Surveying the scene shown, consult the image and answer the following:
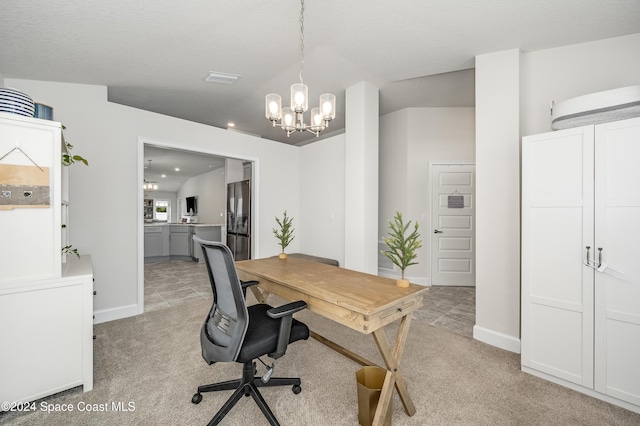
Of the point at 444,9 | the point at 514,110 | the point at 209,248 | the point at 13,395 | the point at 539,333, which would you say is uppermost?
the point at 444,9

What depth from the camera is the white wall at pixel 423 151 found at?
478 centimetres

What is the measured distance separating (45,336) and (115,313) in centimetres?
162

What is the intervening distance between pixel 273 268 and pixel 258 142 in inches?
119

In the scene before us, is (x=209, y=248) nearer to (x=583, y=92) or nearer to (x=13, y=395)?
(x=13, y=395)

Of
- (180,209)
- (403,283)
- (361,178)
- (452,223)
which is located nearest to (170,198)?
(180,209)

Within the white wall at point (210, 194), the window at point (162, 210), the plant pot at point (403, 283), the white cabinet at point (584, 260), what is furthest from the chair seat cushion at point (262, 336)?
the window at point (162, 210)

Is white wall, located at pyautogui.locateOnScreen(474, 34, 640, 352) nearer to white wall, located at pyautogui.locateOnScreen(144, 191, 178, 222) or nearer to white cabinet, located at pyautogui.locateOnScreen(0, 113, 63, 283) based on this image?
white cabinet, located at pyautogui.locateOnScreen(0, 113, 63, 283)

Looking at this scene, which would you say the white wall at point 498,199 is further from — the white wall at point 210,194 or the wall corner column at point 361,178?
the white wall at point 210,194

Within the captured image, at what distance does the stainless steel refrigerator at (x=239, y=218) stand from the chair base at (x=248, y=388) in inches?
136

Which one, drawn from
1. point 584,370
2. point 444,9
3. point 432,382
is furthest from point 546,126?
point 432,382

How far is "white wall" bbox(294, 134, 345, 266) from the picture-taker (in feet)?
14.8

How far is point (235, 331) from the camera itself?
149cm

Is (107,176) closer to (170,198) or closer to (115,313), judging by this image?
(115,313)

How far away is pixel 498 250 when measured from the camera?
273 cm
